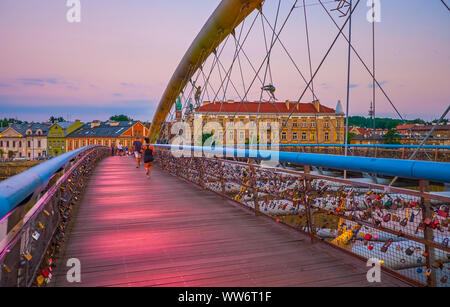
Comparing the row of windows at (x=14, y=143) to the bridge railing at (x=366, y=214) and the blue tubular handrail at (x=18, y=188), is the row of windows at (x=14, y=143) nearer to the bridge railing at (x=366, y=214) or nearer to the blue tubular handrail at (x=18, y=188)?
the bridge railing at (x=366, y=214)

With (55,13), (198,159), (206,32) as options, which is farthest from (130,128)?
(198,159)

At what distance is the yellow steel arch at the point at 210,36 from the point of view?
11.0 metres

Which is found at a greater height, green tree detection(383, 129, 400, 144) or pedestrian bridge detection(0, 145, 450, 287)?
green tree detection(383, 129, 400, 144)

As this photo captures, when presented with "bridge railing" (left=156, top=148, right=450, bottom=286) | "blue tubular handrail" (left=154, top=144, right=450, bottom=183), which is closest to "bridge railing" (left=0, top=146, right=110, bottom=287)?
"blue tubular handrail" (left=154, top=144, right=450, bottom=183)

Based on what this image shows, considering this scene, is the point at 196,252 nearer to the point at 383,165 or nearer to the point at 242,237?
the point at 242,237

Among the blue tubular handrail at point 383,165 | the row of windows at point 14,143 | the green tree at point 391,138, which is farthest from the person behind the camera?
the row of windows at point 14,143

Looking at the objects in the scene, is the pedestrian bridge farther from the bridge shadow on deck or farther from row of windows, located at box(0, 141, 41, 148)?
row of windows, located at box(0, 141, 41, 148)

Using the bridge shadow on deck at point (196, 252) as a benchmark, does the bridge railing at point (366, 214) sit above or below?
above

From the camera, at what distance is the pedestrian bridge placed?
1977 millimetres

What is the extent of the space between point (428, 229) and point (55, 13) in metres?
21.7

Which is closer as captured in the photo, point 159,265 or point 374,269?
point 374,269

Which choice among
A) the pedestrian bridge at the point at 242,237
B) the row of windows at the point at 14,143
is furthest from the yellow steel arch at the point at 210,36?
the row of windows at the point at 14,143
